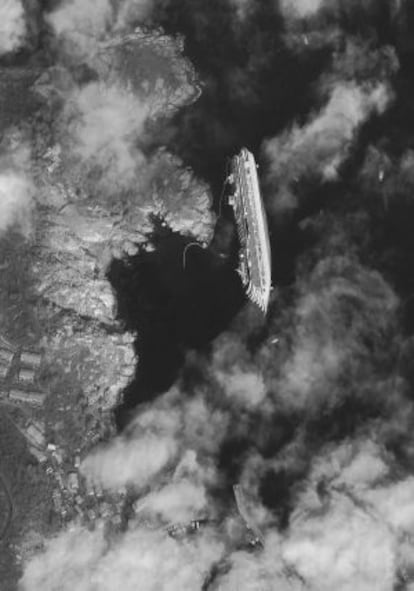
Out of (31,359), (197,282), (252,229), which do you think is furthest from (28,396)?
(252,229)

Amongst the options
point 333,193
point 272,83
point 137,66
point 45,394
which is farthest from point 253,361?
point 137,66

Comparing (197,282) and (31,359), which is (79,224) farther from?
(31,359)

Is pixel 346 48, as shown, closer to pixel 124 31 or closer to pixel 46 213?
pixel 124 31

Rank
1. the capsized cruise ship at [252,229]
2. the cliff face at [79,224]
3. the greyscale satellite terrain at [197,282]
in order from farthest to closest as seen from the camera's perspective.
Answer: the cliff face at [79,224], the capsized cruise ship at [252,229], the greyscale satellite terrain at [197,282]

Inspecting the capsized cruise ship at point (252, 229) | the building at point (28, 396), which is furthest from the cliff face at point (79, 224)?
the capsized cruise ship at point (252, 229)

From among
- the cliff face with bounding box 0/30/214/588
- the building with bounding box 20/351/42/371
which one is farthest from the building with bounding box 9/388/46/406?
the building with bounding box 20/351/42/371

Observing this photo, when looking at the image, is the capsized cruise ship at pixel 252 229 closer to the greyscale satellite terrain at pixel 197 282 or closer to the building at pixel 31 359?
the greyscale satellite terrain at pixel 197 282

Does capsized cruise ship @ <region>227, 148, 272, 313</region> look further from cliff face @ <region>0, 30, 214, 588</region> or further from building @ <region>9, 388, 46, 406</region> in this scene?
building @ <region>9, 388, 46, 406</region>
